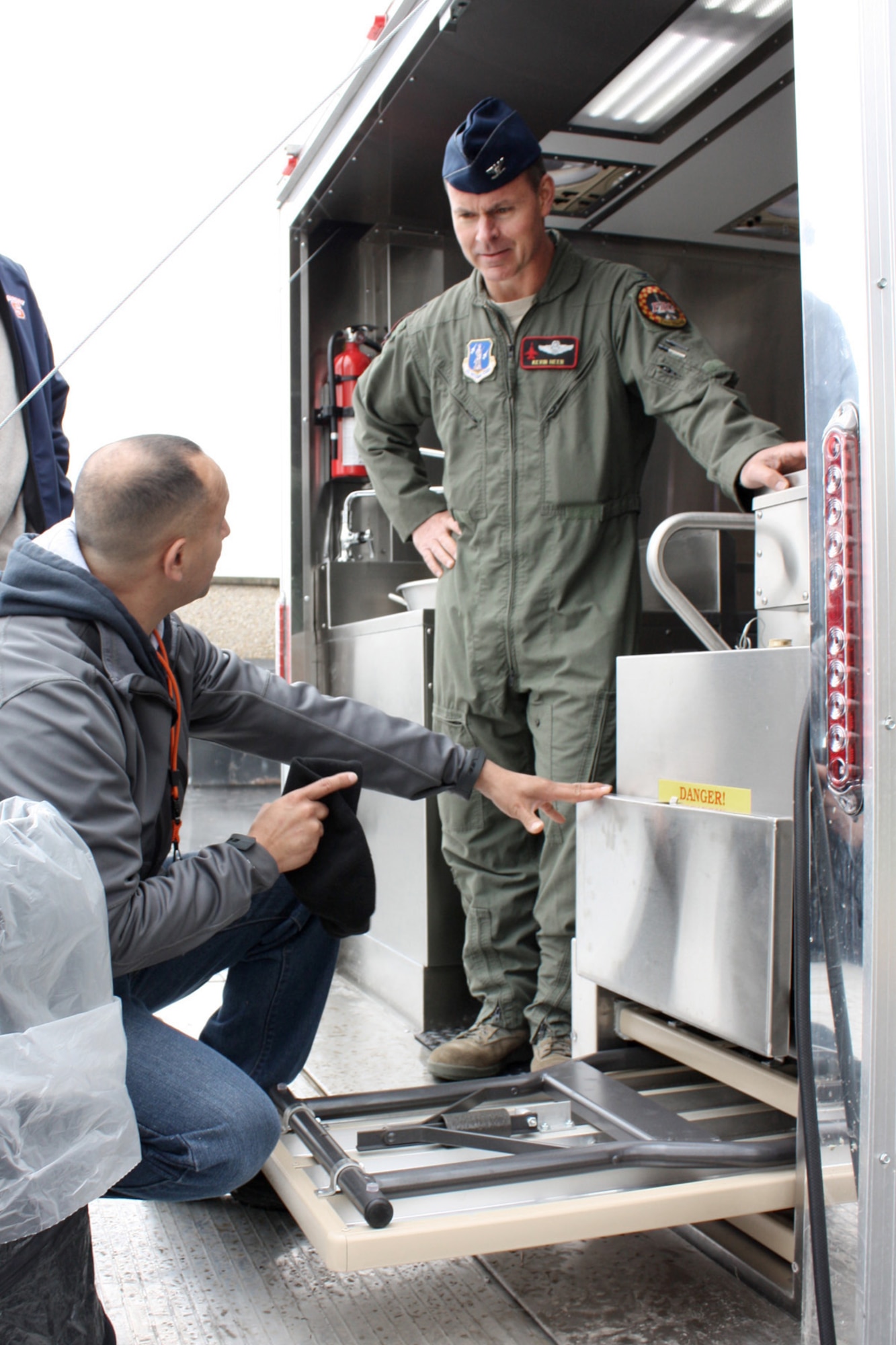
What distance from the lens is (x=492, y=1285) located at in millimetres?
1530

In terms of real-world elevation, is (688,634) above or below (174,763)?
above

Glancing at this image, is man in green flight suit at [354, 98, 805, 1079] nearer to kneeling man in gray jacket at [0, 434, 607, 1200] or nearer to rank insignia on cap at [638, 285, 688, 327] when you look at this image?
rank insignia on cap at [638, 285, 688, 327]

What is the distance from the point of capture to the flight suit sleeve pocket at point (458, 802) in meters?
2.30

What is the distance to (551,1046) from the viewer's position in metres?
2.11

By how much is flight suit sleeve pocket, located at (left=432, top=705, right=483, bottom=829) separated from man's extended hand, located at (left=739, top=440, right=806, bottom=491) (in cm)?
79

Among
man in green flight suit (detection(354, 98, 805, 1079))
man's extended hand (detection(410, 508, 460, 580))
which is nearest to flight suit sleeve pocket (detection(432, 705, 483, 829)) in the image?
man in green flight suit (detection(354, 98, 805, 1079))

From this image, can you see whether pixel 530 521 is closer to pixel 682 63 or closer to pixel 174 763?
pixel 174 763

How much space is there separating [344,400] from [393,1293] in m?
2.25

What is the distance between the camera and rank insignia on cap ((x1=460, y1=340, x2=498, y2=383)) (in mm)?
2268

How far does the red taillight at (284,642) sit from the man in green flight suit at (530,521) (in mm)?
820

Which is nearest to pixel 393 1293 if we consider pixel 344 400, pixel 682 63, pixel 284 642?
pixel 284 642

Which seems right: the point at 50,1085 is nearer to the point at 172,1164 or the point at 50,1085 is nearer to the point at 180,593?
the point at 172,1164

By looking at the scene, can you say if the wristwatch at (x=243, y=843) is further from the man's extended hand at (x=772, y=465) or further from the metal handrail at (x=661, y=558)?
the man's extended hand at (x=772, y=465)

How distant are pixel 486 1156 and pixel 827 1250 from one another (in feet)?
1.41
